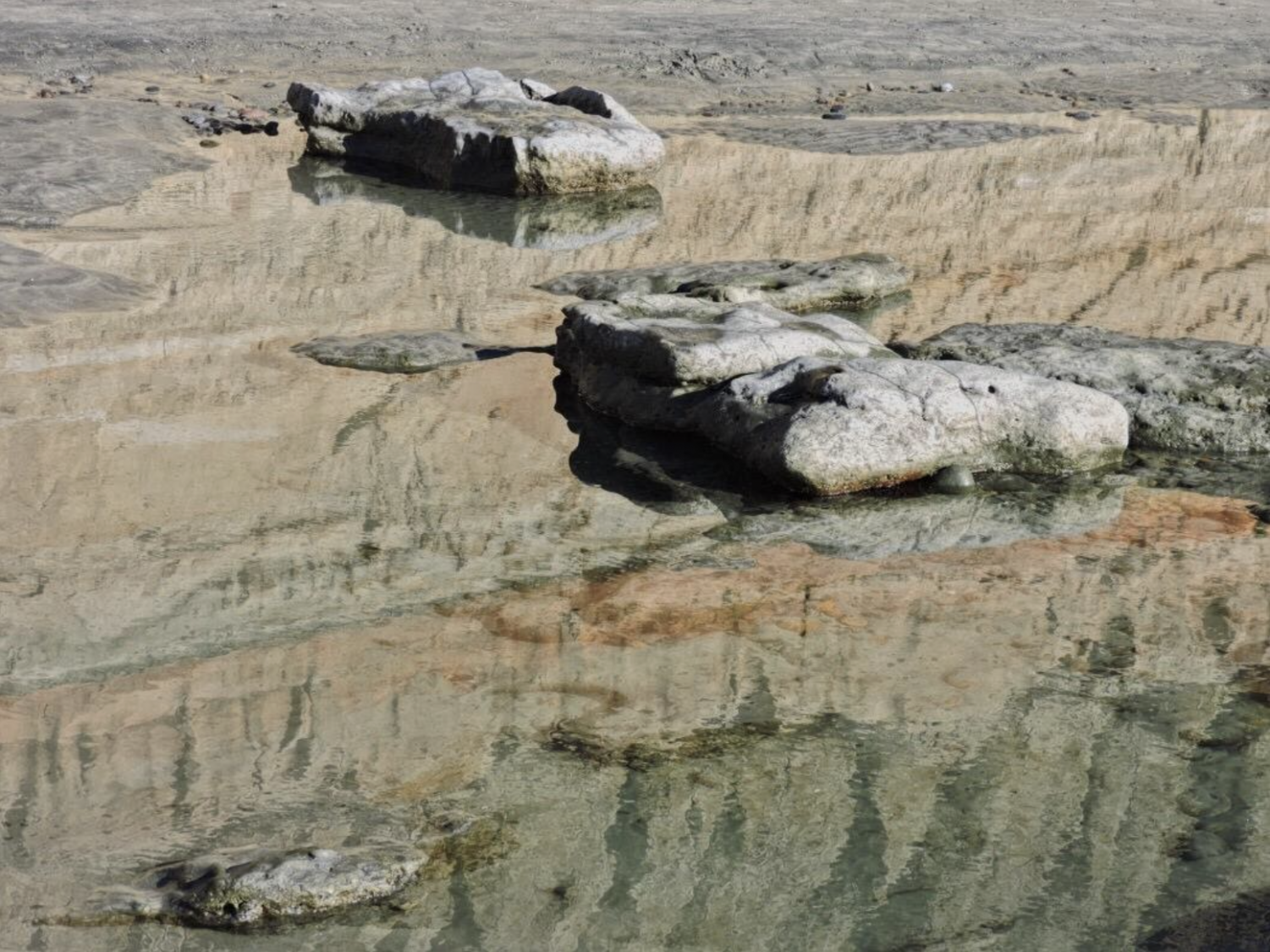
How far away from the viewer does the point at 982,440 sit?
20.6 feet

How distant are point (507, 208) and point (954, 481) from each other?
5.17 meters

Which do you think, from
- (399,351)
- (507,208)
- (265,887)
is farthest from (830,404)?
(507,208)

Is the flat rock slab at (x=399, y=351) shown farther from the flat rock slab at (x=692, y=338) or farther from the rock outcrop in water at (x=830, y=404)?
the rock outcrop in water at (x=830, y=404)

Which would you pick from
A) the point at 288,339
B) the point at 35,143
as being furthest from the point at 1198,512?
the point at 35,143

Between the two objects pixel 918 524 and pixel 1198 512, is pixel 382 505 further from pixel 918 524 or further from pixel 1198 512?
pixel 1198 512

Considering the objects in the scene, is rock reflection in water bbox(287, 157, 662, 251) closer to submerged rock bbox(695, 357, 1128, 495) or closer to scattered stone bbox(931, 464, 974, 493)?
submerged rock bbox(695, 357, 1128, 495)

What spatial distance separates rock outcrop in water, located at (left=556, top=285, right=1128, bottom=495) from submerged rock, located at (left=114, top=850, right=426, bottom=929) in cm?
271

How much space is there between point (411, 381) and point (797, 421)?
1.82m

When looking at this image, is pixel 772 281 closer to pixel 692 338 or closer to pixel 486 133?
pixel 692 338

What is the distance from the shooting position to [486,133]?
1103cm

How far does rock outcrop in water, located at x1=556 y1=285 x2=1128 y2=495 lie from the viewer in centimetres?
604

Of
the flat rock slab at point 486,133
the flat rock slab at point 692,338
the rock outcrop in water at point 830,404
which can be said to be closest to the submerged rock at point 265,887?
the rock outcrop in water at point 830,404

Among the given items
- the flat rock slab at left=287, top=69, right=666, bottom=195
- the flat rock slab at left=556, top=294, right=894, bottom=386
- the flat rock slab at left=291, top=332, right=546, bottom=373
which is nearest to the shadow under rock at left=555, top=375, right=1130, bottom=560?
the flat rock slab at left=556, top=294, right=894, bottom=386

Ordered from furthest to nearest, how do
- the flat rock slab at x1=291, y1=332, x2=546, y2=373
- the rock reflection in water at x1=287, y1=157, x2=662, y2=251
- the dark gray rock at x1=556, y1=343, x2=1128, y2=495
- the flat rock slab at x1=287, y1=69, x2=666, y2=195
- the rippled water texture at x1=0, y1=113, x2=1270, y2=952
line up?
the flat rock slab at x1=287, y1=69, x2=666, y2=195, the rock reflection in water at x1=287, y1=157, x2=662, y2=251, the flat rock slab at x1=291, y1=332, x2=546, y2=373, the dark gray rock at x1=556, y1=343, x2=1128, y2=495, the rippled water texture at x1=0, y1=113, x2=1270, y2=952
